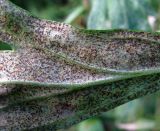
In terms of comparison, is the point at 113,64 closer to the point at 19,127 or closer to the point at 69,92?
the point at 69,92

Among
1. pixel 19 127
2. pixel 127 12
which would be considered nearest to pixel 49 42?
pixel 19 127

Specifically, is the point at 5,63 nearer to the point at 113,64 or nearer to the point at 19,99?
the point at 19,99

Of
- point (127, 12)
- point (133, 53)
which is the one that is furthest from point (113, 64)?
point (127, 12)

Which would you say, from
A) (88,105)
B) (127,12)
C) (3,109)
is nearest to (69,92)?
(88,105)

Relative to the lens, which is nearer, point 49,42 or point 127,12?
point 49,42

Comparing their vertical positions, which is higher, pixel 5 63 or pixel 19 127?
pixel 5 63

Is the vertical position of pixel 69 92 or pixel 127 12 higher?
pixel 127 12

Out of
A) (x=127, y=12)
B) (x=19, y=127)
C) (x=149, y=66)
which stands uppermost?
(x=127, y=12)

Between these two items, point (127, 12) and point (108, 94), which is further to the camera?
point (127, 12)

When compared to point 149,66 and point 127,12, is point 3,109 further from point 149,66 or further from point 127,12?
point 127,12
